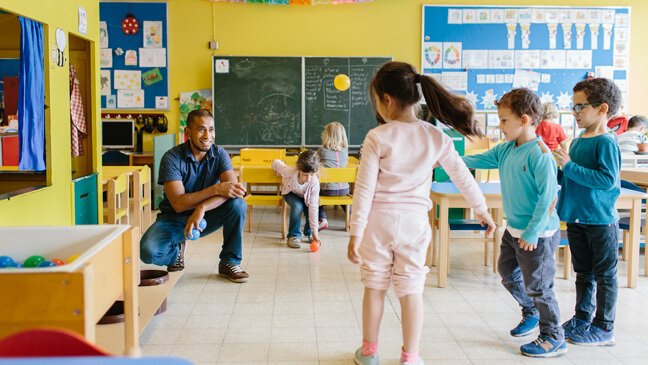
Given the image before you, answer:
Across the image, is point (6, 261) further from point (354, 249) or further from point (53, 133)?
point (53, 133)

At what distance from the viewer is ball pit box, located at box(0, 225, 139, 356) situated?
1.48 metres

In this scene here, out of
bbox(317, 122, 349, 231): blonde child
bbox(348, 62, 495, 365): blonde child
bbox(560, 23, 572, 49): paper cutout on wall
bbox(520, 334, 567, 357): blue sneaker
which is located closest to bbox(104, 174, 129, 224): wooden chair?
bbox(317, 122, 349, 231): blonde child

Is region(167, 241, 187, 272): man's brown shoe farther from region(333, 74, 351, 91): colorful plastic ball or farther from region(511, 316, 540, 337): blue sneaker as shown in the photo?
region(333, 74, 351, 91): colorful plastic ball

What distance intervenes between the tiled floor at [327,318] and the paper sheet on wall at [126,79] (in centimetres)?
353

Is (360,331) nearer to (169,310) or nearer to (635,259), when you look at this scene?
(169,310)

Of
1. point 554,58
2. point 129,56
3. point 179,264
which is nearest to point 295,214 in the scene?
point 179,264

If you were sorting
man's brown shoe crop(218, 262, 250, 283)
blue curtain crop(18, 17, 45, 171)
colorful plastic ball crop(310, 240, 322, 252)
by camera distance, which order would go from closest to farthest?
blue curtain crop(18, 17, 45, 171), man's brown shoe crop(218, 262, 250, 283), colorful plastic ball crop(310, 240, 322, 252)

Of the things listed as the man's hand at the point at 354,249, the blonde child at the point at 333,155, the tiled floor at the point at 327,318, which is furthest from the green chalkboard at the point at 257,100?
the man's hand at the point at 354,249

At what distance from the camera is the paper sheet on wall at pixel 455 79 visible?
7.38 meters

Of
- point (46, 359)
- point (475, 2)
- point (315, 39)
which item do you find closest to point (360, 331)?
point (46, 359)

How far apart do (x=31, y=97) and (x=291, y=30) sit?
14.9 ft

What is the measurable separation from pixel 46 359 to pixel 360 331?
2043 mm

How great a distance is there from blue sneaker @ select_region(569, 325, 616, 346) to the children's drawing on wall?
5.93 meters

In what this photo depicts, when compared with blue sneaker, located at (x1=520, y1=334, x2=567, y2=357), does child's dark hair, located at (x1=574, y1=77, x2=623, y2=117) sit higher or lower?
higher
